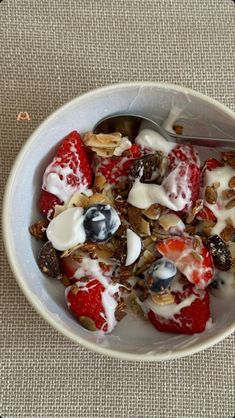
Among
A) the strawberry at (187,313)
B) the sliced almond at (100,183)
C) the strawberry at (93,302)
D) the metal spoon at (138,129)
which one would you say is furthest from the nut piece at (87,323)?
the metal spoon at (138,129)

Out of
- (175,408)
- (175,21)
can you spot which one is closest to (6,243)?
(175,408)

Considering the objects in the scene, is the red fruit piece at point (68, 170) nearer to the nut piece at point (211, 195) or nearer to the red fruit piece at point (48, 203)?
the red fruit piece at point (48, 203)

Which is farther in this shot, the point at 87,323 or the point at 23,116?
the point at 23,116

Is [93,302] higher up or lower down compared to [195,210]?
lower down

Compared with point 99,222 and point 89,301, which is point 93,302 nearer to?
point 89,301

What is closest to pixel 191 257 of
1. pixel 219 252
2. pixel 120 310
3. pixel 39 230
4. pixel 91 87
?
pixel 219 252

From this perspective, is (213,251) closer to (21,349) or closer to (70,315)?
(70,315)
